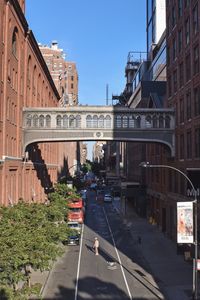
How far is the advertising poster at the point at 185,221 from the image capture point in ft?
94.1

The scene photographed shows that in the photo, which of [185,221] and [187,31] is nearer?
[185,221]

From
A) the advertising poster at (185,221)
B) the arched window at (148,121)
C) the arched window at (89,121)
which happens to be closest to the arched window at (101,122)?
the arched window at (89,121)

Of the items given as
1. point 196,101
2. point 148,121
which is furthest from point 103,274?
point 148,121

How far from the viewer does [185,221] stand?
94.1ft

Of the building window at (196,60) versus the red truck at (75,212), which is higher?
the building window at (196,60)

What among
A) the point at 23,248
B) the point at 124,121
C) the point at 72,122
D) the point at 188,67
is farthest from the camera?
the point at 124,121

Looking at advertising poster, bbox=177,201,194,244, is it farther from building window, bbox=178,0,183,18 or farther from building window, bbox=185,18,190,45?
building window, bbox=178,0,183,18

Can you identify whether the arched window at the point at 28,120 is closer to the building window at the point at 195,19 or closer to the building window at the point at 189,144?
the building window at the point at 189,144

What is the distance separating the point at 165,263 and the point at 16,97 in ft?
72.3

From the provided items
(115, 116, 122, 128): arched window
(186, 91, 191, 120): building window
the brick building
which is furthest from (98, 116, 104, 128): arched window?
(186, 91, 191, 120): building window

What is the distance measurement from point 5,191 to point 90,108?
16534mm

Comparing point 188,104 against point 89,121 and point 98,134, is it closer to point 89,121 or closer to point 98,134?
point 98,134

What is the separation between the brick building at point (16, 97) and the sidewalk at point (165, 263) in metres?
13.9

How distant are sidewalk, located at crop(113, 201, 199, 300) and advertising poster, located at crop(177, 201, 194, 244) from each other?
3603 mm
